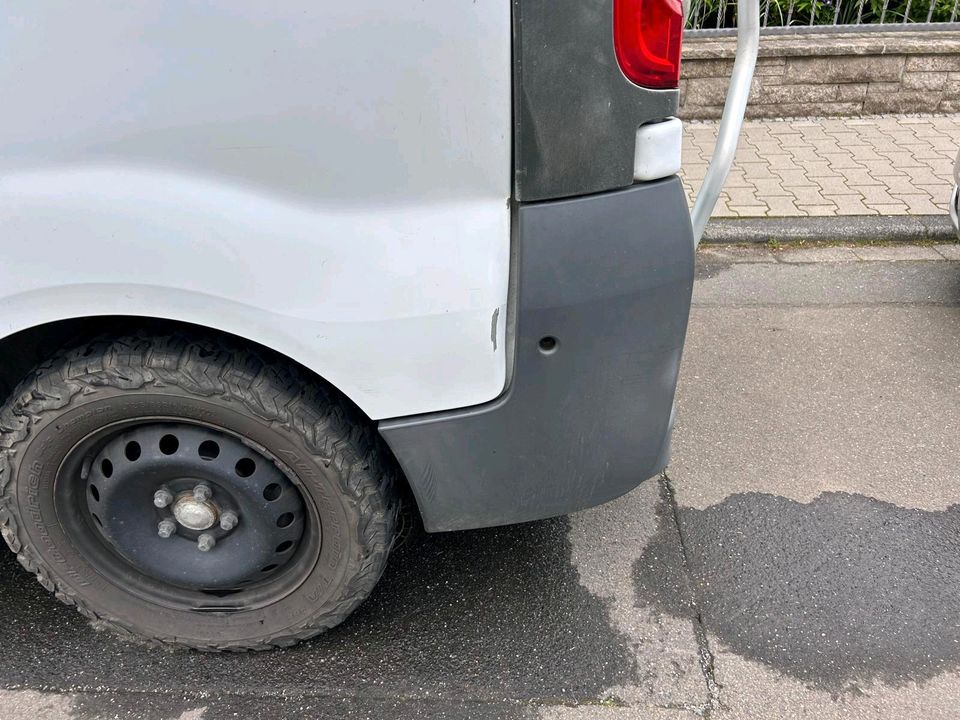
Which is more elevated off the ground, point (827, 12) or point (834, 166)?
point (827, 12)

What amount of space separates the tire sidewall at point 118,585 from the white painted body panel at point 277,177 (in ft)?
0.68

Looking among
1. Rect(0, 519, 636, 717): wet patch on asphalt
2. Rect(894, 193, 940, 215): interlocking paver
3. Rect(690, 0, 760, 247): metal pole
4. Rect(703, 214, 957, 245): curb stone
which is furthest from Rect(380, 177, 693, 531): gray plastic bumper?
Rect(894, 193, 940, 215): interlocking paver

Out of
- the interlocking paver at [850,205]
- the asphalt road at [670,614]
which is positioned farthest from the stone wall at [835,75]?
the asphalt road at [670,614]

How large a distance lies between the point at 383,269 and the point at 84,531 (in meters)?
1.07

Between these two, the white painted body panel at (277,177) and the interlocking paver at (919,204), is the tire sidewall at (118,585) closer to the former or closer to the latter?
the white painted body panel at (277,177)

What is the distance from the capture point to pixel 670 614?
81.1 inches

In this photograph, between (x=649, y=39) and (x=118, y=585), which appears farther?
(x=118, y=585)

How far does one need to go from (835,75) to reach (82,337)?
633cm

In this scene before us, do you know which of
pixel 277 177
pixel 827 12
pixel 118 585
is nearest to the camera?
pixel 277 177

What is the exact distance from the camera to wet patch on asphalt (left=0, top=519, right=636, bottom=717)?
6.16 ft

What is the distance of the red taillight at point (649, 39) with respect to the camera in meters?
1.33

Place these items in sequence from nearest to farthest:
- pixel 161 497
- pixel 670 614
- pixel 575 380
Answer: pixel 575 380 < pixel 161 497 < pixel 670 614

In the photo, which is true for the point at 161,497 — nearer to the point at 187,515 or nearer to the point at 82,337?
the point at 187,515

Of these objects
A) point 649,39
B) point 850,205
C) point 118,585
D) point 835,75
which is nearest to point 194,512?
point 118,585
